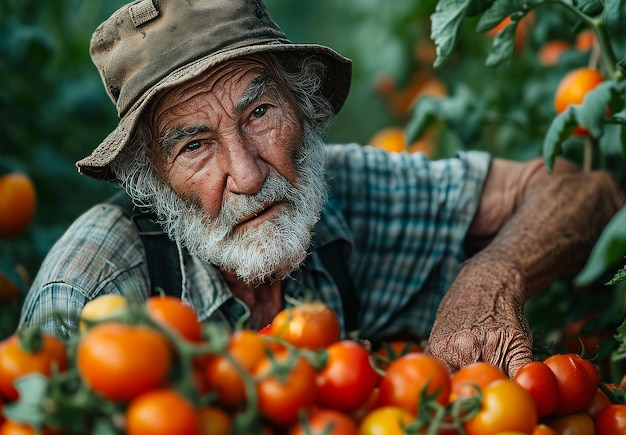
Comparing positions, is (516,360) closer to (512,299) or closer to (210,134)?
(512,299)

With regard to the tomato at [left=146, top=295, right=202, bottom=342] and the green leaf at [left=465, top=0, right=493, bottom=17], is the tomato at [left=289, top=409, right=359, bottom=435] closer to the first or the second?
the tomato at [left=146, top=295, right=202, bottom=342]

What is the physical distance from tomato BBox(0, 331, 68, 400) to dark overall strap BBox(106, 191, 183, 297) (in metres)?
1.02

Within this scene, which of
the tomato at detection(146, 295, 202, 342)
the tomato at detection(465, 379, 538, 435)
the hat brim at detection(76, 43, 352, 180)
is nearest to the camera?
the tomato at detection(146, 295, 202, 342)

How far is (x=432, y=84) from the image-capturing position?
404 cm

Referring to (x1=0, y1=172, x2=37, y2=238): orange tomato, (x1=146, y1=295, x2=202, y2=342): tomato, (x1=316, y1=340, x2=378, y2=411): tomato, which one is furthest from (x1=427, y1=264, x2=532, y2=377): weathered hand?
(x1=0, y1=172, x2=37, y2=238): orange tomato

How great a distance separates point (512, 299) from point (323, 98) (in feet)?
2.81

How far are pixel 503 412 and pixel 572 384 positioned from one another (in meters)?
0.30

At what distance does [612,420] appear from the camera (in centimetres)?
146

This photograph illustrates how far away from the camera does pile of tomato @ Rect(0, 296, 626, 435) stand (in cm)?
103

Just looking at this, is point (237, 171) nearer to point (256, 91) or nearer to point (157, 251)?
point (256, 91)

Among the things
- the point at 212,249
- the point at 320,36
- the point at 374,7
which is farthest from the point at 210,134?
the point at 320,36

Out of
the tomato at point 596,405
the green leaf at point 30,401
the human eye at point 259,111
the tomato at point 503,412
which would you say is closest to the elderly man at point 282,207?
the human eye at point 259,111

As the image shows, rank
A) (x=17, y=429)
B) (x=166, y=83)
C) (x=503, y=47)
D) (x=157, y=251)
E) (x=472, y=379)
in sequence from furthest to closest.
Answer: (x=157, y=251) → (x=503, y=47) → (x=166, y=83) → (x=472, y=379) → (x=17, y=429)

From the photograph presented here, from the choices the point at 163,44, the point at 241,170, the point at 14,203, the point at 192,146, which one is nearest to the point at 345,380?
the point at 241,170
